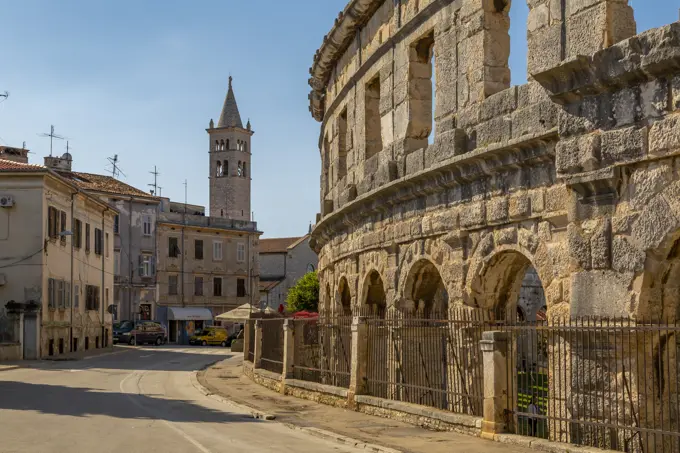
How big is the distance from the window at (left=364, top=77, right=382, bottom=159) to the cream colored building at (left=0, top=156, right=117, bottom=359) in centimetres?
1812

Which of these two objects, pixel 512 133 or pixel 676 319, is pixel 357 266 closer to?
pixel 512 133

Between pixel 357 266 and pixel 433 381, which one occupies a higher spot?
pixel 357 266

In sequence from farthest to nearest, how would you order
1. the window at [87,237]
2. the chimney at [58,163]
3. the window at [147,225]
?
the window at [147,225] → the chimney at [58,163] → the window at [87,237]

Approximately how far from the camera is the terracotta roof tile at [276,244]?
73.9m

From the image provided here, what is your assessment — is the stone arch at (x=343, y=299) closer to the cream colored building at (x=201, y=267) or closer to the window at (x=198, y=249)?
the cream colored building at (x=201, y=267)

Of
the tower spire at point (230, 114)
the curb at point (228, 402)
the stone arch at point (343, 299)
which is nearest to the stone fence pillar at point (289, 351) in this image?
the curb at point (228, 402)

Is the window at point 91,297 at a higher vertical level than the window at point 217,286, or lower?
lower

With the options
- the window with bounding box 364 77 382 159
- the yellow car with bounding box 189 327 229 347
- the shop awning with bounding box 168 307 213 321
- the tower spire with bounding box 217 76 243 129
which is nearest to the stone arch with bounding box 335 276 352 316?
the window with bounding box 364 77 382 159

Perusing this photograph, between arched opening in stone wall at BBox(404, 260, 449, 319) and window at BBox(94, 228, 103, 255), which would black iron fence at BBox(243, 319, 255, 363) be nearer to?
arched opening in stone wall at BBox(404, 260, 449, 319)

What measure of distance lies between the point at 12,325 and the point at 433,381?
22.9 m

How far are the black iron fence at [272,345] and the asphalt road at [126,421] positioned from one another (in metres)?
1.91

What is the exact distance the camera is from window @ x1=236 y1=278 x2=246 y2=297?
65250 mm

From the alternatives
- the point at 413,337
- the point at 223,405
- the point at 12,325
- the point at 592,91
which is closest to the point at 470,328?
the point at 413,337

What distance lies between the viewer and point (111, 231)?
47219 mm
